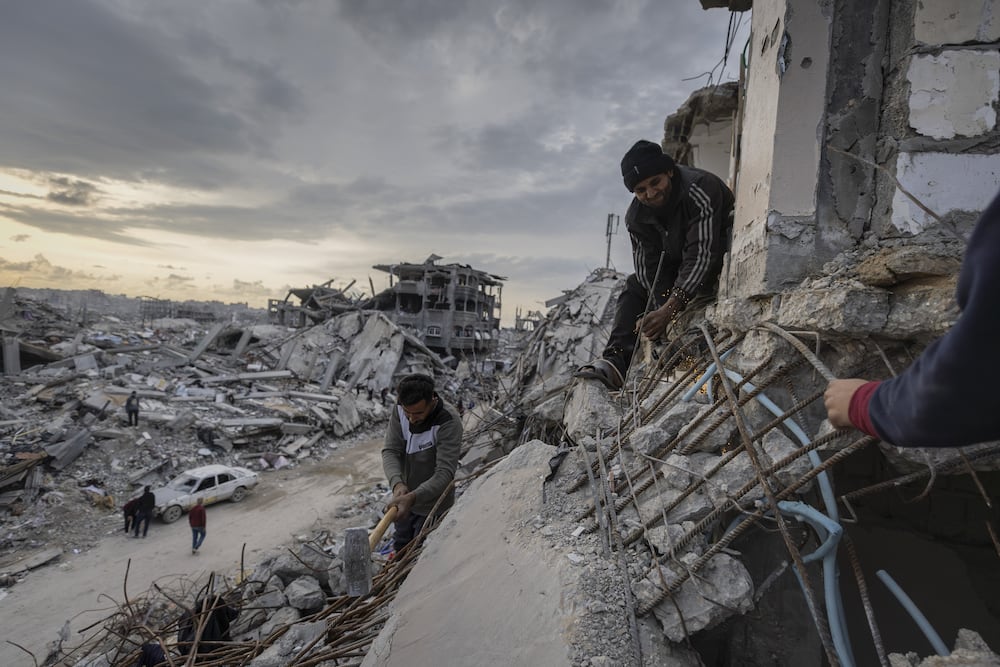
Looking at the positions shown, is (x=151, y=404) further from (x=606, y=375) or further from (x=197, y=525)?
(x=606, y=375)

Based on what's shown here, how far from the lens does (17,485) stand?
948cm

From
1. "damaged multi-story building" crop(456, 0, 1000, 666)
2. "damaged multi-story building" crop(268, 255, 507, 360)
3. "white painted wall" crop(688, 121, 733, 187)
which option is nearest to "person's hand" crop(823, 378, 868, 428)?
"damaged multi-story building" crop(456, 0, 1000, 666)

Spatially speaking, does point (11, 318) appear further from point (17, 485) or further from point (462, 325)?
point (462, 325)

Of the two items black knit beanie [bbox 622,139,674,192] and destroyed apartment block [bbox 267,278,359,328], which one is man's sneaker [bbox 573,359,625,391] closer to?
black knit beanie [bbox 622,139,674,192]

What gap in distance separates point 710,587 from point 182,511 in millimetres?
11277

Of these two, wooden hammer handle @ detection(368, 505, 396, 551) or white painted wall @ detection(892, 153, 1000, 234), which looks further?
wooden hammer handle @ detection(368, 505, 396, 551)

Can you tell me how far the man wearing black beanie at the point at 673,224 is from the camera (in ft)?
10.6

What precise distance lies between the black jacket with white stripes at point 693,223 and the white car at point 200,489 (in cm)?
1071

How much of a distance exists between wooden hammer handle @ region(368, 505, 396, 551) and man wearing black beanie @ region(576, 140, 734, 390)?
2.41 meters

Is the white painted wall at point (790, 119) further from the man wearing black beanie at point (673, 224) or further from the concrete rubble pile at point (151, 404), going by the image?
the concrete rubble pile at point (151, 404)

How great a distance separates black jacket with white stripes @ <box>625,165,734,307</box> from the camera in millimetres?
3230

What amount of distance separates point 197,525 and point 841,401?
9.98 metres

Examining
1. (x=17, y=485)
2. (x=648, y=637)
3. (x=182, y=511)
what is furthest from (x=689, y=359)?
(x=17, y=485)

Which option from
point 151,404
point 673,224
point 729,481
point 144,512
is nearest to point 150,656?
point 729,481
